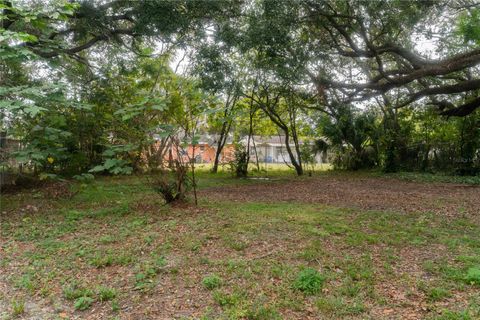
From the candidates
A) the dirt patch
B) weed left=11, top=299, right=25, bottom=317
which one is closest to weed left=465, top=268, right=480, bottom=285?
the dirt patch

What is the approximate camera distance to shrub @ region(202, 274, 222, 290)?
3104 mm

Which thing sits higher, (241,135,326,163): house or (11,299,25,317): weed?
(241,135,326,163): house

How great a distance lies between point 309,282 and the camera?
3.06 meters

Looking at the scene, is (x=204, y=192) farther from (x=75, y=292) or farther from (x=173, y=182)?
(x=75, y=292)

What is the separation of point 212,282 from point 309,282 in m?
0.87

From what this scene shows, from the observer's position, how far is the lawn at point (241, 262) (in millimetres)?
2811

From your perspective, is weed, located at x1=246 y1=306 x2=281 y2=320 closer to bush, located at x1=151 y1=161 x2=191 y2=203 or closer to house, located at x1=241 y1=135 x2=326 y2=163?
bush, located at x1=151 y1=161 x2=191 y2=203

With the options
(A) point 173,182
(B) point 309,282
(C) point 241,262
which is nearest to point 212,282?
(C) point 241,262

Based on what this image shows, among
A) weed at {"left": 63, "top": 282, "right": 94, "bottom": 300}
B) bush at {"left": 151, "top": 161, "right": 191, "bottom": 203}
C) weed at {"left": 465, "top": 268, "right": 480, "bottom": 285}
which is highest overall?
bush at {"left": 151, "top": 161, "right": 191, "bottom": 203}

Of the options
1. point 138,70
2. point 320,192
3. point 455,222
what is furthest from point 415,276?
point 138,70

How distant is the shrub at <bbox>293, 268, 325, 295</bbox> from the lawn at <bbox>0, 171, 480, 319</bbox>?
0.03ft

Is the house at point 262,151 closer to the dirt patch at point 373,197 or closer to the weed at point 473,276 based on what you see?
the dirt patch at point 373,197

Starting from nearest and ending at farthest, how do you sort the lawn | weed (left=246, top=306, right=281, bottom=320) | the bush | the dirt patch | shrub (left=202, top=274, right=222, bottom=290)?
weed (left=246, top=306, right=281, bottom=320), the lawn, shrub (left=202, top=274, right=222, bottom=290), the bush, the dirt patch

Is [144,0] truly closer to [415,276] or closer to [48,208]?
[48,208]
